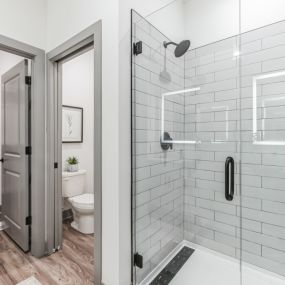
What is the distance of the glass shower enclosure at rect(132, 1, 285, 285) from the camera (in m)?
1.59

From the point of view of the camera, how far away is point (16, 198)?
85.5 inches

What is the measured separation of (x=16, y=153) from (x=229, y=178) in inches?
84.1

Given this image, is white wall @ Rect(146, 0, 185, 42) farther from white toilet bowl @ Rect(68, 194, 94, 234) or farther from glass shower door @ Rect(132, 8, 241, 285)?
white toilet bowl @ Rect(68, 194, 94, 234)

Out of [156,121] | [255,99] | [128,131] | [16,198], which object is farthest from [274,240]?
[16,198]

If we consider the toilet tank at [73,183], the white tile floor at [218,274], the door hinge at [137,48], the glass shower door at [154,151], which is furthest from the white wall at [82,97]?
the white tile floor at [218,274]

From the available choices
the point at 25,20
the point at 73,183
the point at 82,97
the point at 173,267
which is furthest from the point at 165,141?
the point at 82,97

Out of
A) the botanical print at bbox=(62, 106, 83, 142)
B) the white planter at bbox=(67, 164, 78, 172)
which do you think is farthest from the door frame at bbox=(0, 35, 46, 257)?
the botanical print at bbox=(62, 106, 83, 142)

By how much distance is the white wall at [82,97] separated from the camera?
2943mm

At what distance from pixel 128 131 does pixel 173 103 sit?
0.53 m

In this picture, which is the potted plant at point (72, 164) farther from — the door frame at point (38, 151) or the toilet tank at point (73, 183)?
the door frame at point (38, 151)

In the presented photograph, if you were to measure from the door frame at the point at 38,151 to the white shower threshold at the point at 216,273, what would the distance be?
1134mm

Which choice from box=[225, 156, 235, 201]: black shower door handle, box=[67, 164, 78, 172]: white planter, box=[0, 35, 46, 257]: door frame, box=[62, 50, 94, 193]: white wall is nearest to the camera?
box=[225, 156, 235, 201]: black shower door handle

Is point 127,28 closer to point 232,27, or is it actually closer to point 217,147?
point 232,27

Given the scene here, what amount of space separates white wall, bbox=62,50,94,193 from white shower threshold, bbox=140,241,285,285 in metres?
1.80
